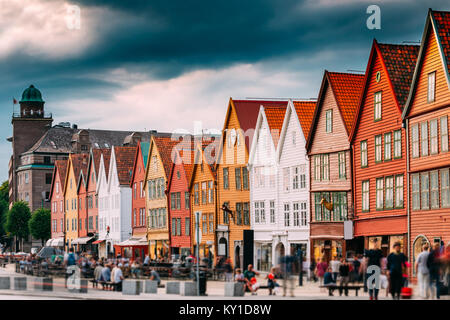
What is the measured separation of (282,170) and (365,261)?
26979 mm

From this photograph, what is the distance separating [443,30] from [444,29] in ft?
0.37

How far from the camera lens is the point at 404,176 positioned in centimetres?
4975

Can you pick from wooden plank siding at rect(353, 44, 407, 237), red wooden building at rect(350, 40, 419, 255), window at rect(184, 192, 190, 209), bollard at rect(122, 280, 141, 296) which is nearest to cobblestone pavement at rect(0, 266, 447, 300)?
bollard at rect(122, 280, 141, 296)

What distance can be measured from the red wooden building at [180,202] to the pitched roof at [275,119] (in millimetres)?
15605

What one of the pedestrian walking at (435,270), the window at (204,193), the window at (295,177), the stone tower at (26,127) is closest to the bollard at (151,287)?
the pedestrian walking at (435,270)

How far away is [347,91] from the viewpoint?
5756 centimetres

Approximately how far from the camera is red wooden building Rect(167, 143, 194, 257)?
263ft

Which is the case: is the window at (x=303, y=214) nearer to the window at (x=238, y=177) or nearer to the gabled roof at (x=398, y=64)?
the window at (x=238, y=177)

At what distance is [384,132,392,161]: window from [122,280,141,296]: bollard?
65.8 feet

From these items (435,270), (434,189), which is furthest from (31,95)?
(435,270)

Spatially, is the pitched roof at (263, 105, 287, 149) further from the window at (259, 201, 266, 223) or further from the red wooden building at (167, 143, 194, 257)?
the red wooden building at (167, 143, 194, 257)

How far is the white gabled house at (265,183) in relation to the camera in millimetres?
65750
